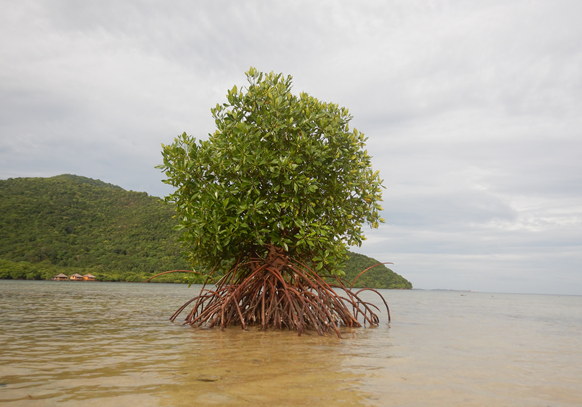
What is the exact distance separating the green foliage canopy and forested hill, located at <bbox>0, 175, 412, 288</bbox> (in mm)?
36030

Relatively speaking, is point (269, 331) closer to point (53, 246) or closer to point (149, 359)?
point (149, 359)

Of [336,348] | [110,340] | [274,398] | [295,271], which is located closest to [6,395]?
[274,398]

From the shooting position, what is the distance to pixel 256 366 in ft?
14.6

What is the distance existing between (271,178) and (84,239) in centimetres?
5340

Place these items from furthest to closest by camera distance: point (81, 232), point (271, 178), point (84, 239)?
point (81, 232), point (84, 239), point (271, 178)

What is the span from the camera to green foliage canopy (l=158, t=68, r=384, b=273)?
24.3 ft

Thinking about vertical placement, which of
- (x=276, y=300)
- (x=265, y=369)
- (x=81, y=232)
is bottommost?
(x=265, y=369)

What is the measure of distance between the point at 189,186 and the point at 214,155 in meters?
0.96

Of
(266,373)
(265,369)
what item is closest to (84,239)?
(265,369)

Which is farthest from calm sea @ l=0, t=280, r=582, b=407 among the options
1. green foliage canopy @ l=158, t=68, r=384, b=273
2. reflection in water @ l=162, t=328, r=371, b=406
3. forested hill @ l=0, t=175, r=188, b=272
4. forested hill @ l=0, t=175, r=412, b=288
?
forested hill @ l=0, t=175, r=188, b=272

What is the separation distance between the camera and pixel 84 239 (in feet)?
172

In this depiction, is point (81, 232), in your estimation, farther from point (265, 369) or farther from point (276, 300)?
point (265, 369)

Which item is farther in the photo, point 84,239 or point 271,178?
point 84,239

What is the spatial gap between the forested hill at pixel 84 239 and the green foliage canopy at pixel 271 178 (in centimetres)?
3603
